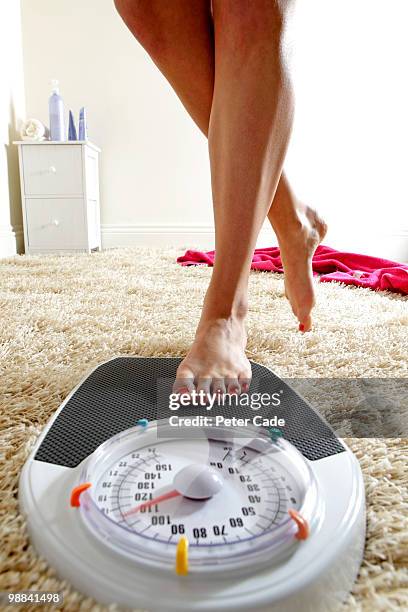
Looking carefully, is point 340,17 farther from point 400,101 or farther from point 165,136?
point 165,136

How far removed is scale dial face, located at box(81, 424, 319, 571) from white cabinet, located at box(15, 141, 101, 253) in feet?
6.84

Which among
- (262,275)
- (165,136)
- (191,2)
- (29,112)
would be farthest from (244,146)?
(29,112)

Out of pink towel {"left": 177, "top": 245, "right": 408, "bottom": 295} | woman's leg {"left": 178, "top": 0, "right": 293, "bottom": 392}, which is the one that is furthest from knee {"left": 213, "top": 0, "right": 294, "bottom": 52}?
pink towel {"left": 177, "top": 245, "right": 408, "bottom": 295}

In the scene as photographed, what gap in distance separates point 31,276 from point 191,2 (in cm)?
103

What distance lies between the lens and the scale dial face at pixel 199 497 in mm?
292

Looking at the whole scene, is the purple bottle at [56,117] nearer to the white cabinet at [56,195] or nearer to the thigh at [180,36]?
the white cabinet at [56,195]

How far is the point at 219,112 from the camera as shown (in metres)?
0.61

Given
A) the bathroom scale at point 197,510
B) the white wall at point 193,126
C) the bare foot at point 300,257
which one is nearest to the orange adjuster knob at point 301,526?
the bathroom scale at point 197,510

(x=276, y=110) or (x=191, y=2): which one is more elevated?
(x=191, y=2)

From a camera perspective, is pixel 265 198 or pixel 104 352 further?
pixel 104 352

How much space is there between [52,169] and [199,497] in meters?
2.26

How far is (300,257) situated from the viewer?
2.71 feet

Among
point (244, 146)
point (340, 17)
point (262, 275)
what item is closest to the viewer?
point (244, 146)

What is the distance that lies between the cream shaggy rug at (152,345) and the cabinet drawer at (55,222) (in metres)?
0.65
